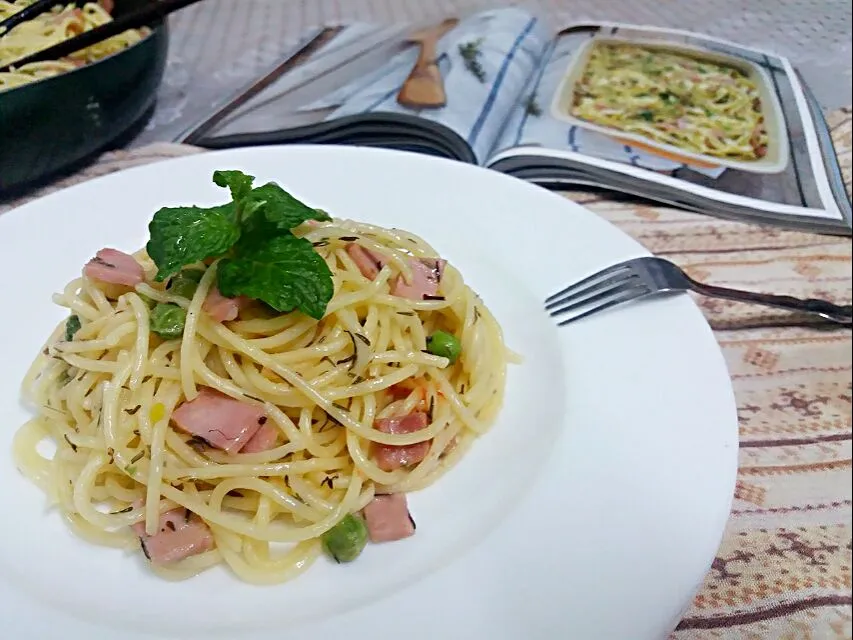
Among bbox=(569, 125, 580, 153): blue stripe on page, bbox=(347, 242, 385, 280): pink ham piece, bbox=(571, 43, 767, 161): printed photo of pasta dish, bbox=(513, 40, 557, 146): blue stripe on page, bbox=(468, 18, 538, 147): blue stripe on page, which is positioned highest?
bbox=(347, 242, 385, 280): pink ham piece

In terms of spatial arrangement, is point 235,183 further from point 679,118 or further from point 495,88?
point 679,118

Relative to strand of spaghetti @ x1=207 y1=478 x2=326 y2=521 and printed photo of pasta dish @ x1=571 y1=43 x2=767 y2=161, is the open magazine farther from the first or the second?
strand of spaghetti @ x1=207 y1=478 x2=326 y2=521

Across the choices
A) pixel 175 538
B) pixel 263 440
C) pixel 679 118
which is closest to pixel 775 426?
pixel 263 440

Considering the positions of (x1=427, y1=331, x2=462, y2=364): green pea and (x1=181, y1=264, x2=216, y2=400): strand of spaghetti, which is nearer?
(x1=181, y1=264, x2=216, y2=400): strand of spaghetti

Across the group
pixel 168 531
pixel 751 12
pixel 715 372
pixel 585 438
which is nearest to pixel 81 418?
pixel 168 531

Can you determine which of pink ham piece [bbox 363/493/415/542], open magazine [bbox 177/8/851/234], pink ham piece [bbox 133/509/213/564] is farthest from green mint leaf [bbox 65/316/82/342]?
open magazine [bbox 177/8/851/234]

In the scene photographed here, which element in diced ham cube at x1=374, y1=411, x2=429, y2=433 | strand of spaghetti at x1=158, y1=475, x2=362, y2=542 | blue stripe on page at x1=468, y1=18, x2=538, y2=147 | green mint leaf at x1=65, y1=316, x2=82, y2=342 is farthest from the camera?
blue stripe on page at x1=468, y1=18, x2=538, y2=147

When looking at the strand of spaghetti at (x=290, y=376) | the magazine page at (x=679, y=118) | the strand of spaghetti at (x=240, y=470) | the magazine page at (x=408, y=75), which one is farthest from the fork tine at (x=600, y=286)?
the magazine page at (x=408, y=75)

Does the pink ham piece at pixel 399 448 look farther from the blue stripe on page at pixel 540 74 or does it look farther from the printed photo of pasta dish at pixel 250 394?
the blue stripe on page at pixel 540 74

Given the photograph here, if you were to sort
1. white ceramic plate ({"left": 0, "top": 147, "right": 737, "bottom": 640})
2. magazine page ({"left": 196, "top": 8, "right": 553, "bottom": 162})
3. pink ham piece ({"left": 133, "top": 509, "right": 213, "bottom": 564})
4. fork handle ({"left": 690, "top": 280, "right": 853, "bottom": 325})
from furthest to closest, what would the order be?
magazine page ({"left": 196, "top": 8, "right": 553, "bottom": 162}) < fork handle ({"left": 690, "top": 280, "right": 853, "bottom": 325}) < pink ham piece ({"left": 133, "top": 509, "right": 213, "bottom": 564}) < white ceramic plate ({"left": 0, "top": 147, "right": 737, "bottom": 640})

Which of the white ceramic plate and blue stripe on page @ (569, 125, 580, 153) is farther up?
the white ceramic plate
